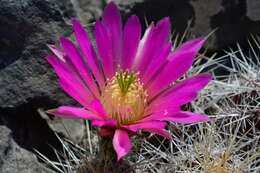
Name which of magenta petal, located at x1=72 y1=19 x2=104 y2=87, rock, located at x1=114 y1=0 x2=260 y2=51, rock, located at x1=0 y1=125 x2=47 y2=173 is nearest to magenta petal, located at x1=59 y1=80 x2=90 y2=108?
magenta petal, located at x1=72 y1=19 x2=104 y2=87

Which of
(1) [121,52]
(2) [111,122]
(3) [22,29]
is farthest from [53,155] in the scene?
(2) [111,122]

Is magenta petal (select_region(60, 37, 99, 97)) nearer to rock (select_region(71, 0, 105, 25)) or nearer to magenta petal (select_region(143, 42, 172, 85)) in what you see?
magenta petal (select_region(143, 42, 172, 85))

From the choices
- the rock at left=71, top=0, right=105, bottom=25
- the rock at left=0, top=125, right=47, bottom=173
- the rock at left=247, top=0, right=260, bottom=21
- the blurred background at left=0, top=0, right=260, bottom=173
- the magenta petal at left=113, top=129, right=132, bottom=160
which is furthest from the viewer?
the rock at left=247, top=0, right=260, bottom=21

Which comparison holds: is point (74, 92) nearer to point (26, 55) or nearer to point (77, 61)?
point (77, 61)

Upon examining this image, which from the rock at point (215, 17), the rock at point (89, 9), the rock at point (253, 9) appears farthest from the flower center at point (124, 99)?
the rock at point (253, 9)

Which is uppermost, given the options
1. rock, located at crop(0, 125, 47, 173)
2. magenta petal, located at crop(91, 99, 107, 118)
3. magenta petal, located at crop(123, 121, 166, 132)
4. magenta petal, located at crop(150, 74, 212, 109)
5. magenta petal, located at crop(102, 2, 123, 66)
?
magenta petal, located at crop(102, 2, 123, 66)
